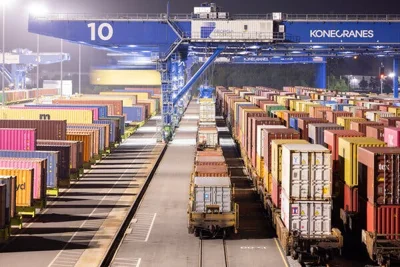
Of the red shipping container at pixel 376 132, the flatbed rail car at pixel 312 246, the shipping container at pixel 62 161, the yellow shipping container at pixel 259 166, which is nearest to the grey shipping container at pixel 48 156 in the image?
the shipping container at pixel 62 161

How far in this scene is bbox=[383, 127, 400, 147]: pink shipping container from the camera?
36.8 meters

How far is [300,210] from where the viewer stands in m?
31.7

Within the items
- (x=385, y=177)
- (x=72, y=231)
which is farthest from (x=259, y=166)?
(x=385, y=177)

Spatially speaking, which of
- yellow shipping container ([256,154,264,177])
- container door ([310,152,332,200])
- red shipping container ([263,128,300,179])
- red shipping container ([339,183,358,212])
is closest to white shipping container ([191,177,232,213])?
container door ([310,152,332,200])

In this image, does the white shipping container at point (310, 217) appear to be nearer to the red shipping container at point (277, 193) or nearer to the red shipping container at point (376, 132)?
the red shipping container at point (277, 193)

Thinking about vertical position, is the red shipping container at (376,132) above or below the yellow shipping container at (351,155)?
above

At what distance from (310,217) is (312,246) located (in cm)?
132

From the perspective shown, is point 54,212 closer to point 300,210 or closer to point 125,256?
point 125,256

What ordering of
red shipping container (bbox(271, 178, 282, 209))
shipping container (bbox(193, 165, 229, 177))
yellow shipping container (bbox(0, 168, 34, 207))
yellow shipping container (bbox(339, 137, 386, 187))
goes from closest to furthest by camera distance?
yellow shipping container (bbox(339, 137, 386, 187)) → red shipping container (bbox(271, 178, 282, 209)) → shipping container (bbox(193, 165, 229, 177)) → yellow shipping container (bbox(0, 168, 34, 207))

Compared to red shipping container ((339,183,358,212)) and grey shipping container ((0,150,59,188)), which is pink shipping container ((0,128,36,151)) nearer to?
grey shipping container ((0,150,59,188))

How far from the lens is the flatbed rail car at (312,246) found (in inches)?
1209

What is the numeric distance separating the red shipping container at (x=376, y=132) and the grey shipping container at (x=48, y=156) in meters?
17.0

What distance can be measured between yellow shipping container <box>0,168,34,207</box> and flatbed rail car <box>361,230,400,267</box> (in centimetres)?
1671

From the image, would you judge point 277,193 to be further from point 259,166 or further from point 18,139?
point 18,139
